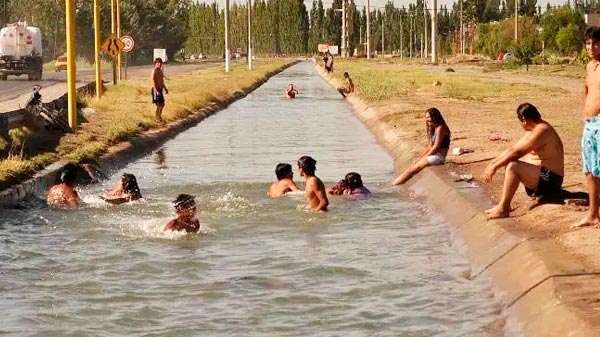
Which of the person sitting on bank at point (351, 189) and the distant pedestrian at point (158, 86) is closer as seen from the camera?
the person sitting on bank at point (351, 189)

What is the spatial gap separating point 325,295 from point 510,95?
32846mm

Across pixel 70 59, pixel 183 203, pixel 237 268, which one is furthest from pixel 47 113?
pixel 237 268

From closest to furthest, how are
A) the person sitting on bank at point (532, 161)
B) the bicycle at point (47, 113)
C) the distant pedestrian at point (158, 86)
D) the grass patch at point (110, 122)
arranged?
the person sitting on bank at point (532, 161) → the grass patch at point (110, 122) → the bicycle at point (47, 113) → the distant pedestrian at point (158, 86)

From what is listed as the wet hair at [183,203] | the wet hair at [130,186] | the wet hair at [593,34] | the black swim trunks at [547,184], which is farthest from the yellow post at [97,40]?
the wet hair at [593,34]

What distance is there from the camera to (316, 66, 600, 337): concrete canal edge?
905cm

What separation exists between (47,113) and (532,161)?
14704 mm

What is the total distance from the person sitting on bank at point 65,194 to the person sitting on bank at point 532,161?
22.0 feet

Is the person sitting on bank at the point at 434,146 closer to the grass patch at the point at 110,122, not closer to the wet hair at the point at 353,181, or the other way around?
the wet hair at the point at 353,181

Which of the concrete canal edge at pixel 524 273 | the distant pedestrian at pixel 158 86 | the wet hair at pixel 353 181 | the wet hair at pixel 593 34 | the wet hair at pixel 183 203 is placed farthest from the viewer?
the distant pedestrian at pixel 158 86

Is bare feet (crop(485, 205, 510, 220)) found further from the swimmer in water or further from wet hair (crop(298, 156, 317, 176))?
the swimmer in water

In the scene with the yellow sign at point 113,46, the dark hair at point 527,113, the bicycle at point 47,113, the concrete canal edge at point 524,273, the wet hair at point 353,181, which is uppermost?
the yellow sign at point 113,46

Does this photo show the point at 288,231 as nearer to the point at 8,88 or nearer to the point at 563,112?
the point at 563,112

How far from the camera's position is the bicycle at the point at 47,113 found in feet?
83.0

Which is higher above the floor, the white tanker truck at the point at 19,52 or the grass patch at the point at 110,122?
the white tanker truck at the point at 19,52
